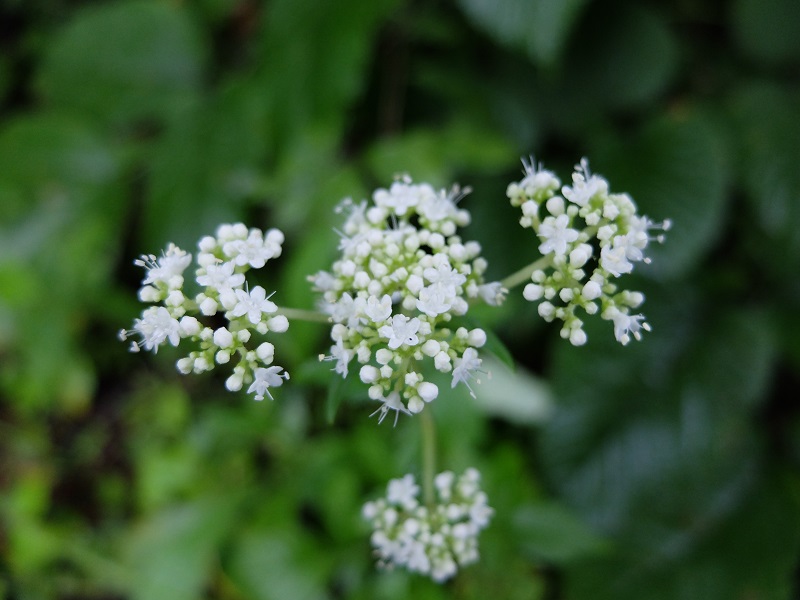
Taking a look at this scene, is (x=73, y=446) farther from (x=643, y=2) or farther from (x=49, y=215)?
(x=643, y=2)

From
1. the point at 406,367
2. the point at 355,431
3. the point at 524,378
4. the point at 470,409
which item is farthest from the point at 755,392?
the point at 406,367

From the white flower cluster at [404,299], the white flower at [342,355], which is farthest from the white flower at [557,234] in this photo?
the white flower at [342,355]

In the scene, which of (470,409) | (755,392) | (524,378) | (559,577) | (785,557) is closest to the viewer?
(470,409)

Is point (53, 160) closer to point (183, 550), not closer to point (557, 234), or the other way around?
point (183, 550)

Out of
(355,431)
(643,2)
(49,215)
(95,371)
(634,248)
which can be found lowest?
(634,248)

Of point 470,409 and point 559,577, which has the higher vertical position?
point 470,409

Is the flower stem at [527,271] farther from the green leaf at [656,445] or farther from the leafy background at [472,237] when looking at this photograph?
the green leaf at [656,445]

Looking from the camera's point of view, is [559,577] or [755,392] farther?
[559,577]

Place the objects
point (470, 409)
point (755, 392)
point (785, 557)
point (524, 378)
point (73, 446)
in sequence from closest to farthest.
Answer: point (470, 409), point (785, 557), point (755, 392), point (524, 378), point (73, 446)
